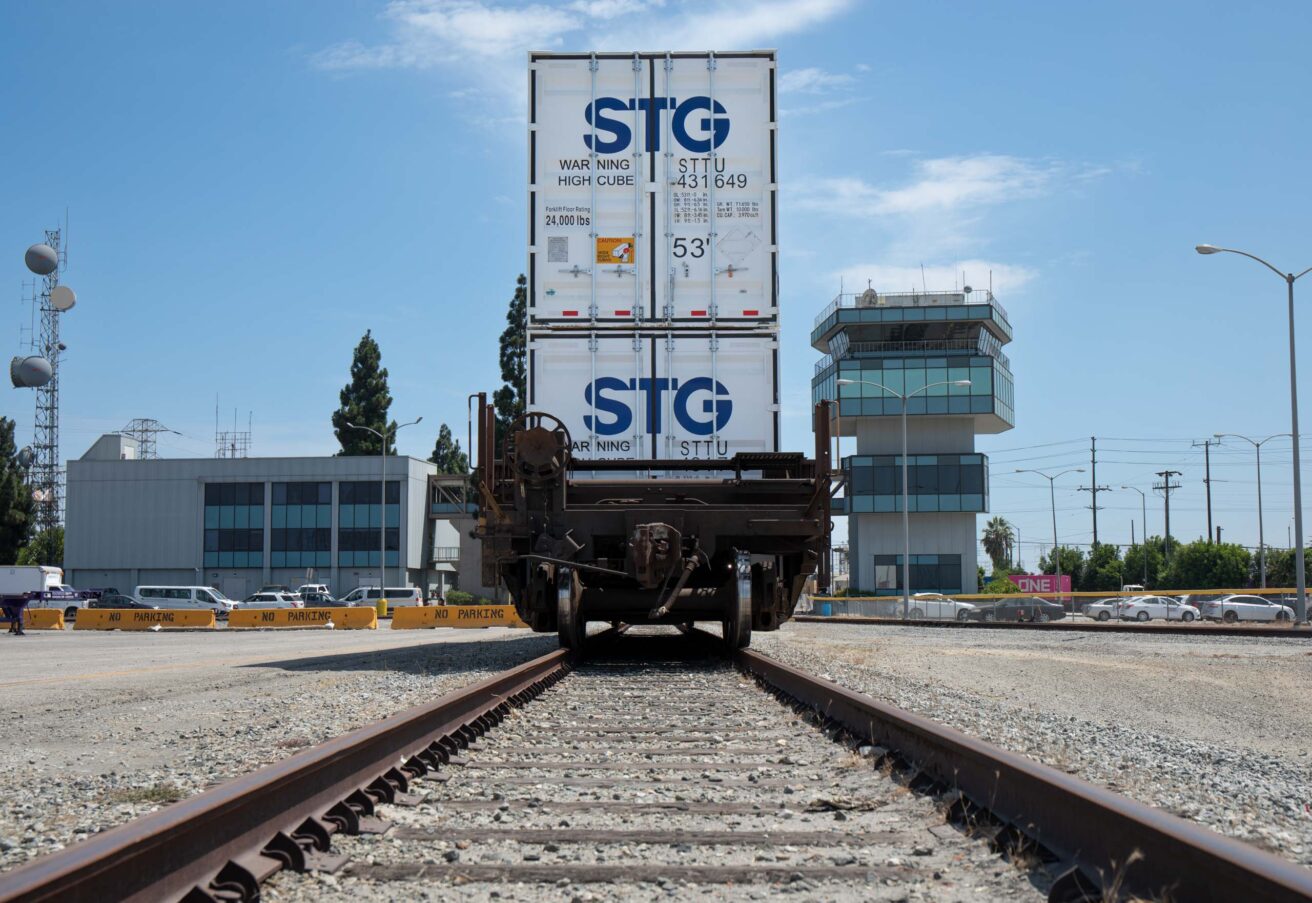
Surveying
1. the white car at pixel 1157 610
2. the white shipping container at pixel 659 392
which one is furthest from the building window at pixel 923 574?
the white shipping container at pixel 659 392

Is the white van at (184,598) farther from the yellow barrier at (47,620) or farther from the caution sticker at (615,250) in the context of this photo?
the caution sticker at (615,250)

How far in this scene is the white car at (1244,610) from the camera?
4444 centimetres

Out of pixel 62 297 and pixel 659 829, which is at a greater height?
pixel 62 297

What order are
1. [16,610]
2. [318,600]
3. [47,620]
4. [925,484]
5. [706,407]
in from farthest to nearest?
[925,484], [318,600], [47,620], [16,610], [706,407]

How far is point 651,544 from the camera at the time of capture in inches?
469

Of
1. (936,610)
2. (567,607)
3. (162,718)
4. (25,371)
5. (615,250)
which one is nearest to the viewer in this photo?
(162,718)

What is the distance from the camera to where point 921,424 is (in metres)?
76.6

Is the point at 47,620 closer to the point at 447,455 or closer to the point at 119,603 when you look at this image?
the point at 119,603

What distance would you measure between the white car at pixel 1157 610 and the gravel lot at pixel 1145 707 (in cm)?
2518

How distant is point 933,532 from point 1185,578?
29.8 meters

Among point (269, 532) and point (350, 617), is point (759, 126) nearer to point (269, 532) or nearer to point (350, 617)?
point (350, 617)

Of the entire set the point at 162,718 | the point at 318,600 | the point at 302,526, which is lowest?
the point at 318,600

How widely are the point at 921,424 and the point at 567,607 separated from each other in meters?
66.2

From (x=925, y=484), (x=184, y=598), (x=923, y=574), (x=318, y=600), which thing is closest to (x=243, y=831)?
(x=184, y=598)
